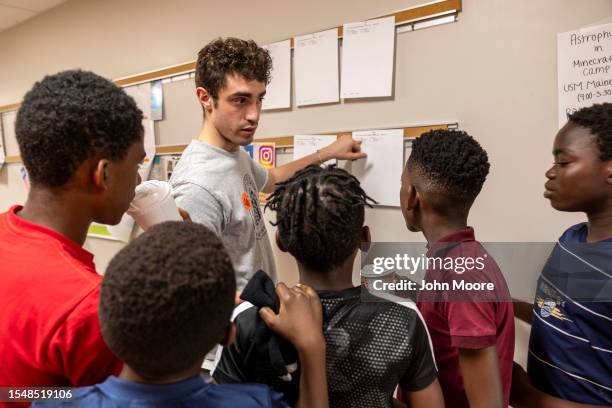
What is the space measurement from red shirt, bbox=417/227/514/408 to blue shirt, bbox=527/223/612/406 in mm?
112

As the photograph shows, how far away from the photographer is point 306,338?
62 centimetres

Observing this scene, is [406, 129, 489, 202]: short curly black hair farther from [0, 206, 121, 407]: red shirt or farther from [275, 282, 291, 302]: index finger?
[0, 206, 121, 407]: red shirt

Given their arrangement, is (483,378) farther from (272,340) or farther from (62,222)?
(62,222)

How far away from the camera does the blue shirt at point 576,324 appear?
0.83 m

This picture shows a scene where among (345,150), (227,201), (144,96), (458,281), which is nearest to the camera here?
(458,281)

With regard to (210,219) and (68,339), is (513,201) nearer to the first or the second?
(210,219)

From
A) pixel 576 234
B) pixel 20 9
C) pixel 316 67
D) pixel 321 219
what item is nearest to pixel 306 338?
pixel 321 219

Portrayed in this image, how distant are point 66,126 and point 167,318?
37cm

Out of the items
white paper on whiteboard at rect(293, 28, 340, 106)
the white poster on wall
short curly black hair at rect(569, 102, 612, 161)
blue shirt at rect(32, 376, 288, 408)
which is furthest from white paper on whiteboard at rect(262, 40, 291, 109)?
blue shirt at rect(32, 376, 288, 408)

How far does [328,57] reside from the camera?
1487 mm

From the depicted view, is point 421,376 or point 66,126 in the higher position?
point 66,126

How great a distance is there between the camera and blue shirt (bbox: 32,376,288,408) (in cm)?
52

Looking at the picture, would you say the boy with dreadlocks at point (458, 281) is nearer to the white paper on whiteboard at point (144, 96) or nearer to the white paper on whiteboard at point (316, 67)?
the white paper on whiteboard at point (316, 67)

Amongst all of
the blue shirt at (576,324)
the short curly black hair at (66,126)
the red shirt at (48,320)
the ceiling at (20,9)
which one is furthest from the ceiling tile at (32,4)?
the blue shirt at (576,324)
